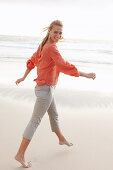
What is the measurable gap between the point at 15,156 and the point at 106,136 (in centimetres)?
127

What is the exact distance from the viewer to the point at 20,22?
37.2m

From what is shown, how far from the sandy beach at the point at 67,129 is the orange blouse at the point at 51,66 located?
2.84 ft

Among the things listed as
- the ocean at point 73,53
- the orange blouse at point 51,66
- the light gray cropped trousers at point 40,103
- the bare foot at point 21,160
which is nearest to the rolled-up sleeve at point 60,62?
the orange blouse at point 51,66

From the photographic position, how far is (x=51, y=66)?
8.11 ft

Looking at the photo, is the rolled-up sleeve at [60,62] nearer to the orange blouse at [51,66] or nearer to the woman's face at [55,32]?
the orange blouse at [51,66]

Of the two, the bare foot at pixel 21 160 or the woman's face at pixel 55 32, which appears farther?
the bare foot at pixel 21 160

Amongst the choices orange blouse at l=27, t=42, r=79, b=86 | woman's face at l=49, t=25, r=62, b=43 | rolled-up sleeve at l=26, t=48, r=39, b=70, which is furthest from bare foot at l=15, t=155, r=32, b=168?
woman's face at l=49, t=25, r=62, b=43

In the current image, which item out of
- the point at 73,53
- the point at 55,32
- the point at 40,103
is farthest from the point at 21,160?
the point at 73,53

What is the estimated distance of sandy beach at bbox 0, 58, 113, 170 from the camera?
2.77 m

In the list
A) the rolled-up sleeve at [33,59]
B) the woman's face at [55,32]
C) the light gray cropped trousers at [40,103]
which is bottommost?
the light gray cropped trousers at [40,103]

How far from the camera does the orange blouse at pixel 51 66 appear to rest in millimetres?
2355

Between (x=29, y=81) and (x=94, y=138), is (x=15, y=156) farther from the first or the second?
(x=29, y=81)

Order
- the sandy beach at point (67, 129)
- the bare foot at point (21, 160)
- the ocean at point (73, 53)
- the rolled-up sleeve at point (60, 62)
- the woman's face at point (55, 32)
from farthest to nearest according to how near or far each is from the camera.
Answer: the ocean at point (73, 53), the sandy beach at point (67, 129), the bare foot at point (21, 160), the woman's face at point (55, 32), the rolled-up sleeve at point (60, 62)

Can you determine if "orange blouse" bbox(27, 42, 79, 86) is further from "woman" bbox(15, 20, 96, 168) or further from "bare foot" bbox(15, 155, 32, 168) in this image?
"bare foot" bbox(15, 155, 32, 168)
